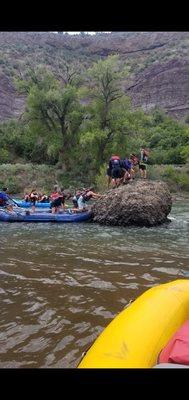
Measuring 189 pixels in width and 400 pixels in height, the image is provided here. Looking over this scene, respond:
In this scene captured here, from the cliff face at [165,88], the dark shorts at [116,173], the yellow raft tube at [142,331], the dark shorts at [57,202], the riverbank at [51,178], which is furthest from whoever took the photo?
the cliff face at [165,88]

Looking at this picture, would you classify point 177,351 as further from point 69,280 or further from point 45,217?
point 45,217

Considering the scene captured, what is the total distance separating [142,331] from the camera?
4609 mm

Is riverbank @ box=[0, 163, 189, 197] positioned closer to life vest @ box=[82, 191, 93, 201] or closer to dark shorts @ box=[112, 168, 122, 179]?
dark shorts @ box=[112, 168, 122, 179]

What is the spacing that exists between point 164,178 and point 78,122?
26.4ft

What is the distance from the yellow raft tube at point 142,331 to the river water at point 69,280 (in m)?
0.82

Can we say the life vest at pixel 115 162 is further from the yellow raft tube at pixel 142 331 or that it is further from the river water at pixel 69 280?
the yellow raft tube at pixel 142 331

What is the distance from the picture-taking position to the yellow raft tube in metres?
4.02

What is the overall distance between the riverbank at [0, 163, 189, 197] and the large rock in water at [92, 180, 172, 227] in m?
13.6

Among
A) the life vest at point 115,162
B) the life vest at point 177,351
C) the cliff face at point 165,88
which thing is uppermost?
the cliff face at point 165,88

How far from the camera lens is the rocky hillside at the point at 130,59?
71.4 metres

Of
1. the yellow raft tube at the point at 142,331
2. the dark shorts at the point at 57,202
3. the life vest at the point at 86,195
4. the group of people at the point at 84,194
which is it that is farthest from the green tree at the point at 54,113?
the yellow raft tube at the point at 142,331
